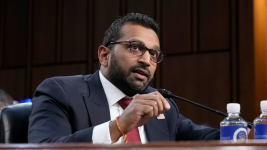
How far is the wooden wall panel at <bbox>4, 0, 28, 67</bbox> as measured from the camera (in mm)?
5535

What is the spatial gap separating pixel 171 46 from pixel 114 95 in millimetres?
2867

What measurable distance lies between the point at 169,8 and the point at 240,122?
3.48 metres

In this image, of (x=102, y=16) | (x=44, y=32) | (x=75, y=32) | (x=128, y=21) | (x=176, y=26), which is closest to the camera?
(x=128, y=21)

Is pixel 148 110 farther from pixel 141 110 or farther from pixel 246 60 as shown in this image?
pixel 246 60

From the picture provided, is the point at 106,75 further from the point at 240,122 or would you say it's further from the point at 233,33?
the point at 233,33

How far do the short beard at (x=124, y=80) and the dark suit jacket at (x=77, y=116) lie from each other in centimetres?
9

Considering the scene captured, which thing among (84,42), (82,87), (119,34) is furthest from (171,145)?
(84,42)

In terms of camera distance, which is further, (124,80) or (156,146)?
(124,80)

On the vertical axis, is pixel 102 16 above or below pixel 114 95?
above

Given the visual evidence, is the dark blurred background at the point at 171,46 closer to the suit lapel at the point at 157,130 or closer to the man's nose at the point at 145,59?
the suit lapel at the point at 157,130

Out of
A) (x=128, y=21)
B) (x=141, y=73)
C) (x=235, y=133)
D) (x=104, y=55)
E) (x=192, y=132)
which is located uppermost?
(x=128, y=21)

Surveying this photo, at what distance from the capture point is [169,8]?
466cm

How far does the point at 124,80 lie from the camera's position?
1856 mm

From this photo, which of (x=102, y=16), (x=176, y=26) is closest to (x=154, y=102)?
(x=176, y=26)
